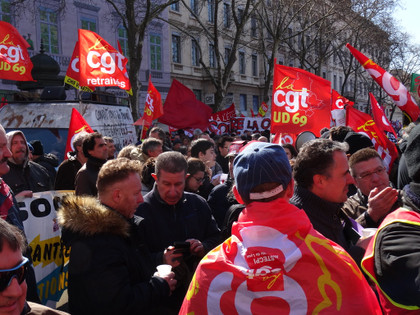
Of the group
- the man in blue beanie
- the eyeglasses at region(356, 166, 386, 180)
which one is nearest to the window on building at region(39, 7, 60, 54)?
the eyeglasses at region(356, 166, 386, 180)

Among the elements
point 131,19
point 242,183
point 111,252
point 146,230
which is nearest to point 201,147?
point 146,230

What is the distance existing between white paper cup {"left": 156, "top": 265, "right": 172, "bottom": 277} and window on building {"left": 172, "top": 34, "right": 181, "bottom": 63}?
26.3 metres

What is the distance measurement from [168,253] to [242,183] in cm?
117

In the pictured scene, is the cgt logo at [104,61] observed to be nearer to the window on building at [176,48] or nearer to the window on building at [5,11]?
the window on building at [5,11]

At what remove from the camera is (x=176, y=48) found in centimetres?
2823

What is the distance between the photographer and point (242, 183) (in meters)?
1.74

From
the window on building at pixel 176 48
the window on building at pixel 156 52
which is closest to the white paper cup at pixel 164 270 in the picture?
the window on building at pixel 156 52

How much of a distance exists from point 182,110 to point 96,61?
441 cm

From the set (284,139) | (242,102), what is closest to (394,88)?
(284,139)

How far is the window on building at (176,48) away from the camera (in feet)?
91.6

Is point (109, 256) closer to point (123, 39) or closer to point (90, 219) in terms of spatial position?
point (90, 219)

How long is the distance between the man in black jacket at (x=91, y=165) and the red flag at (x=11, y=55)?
3.82m

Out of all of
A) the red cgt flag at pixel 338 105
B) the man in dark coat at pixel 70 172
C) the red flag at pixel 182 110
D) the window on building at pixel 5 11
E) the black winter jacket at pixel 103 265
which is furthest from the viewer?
the window on building at pixel 5 11

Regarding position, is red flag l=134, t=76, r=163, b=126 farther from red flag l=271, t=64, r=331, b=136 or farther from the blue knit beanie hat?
the blue knit beanie hat
